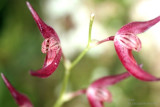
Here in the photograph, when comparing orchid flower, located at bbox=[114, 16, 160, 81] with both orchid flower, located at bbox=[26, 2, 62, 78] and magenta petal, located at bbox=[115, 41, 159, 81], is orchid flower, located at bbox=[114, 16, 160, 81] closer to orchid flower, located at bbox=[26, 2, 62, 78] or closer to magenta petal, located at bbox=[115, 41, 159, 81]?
magenta petal, located at bbox=[115, 41, 159, 81]

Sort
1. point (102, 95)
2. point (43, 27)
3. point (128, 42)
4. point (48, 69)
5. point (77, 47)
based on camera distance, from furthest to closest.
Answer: point (77, 47) < point (102, 95) < point (128, 42) < point (43, 27) < point (48, 69)

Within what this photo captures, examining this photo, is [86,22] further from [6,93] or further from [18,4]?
[6,93]

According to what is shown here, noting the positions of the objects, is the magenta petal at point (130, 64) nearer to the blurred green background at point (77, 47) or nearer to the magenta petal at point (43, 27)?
the magenta petal at point (43, 27)

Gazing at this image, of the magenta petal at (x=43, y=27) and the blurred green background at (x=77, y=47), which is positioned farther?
the blurred green background at (x=77, y=47)

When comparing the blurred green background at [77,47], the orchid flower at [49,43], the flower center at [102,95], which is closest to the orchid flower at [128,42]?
the orchid flower at [49,43]

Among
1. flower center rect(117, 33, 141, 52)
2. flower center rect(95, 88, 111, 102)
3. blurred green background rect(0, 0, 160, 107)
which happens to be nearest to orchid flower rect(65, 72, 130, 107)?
flower center rect(95, 88, 111, 102)

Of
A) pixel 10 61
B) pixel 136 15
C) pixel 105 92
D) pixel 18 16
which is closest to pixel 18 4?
pixel 18 16

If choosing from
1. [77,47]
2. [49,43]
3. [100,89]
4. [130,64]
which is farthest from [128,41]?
[77,47]

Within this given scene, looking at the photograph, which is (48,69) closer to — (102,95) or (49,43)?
(49,43)
